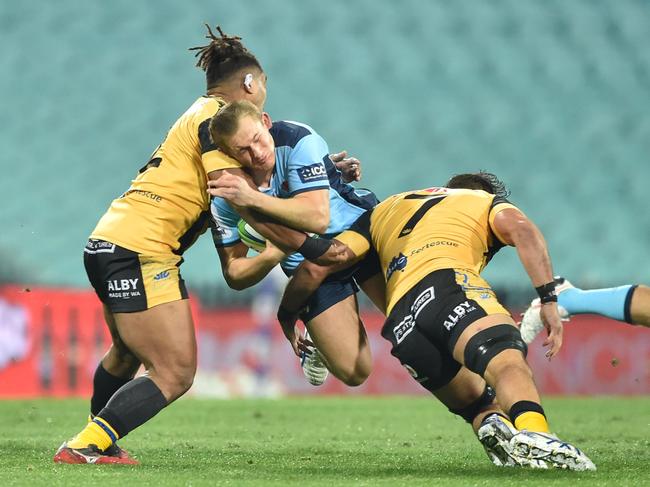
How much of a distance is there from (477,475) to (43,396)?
9427mm

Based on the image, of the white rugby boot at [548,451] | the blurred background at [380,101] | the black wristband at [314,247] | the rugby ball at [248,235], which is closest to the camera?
the white rugby boot at [548,451]

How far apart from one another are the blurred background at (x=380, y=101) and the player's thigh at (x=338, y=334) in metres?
11.3

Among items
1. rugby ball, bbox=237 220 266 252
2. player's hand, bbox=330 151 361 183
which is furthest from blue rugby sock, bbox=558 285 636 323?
rugby ball, bbox=237 220 266 252

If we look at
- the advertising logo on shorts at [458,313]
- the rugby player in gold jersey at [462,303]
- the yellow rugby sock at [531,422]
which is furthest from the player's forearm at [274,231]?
the yellow rugby sock at [531,422]

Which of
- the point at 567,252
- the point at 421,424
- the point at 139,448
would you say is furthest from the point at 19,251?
the point at 139,448

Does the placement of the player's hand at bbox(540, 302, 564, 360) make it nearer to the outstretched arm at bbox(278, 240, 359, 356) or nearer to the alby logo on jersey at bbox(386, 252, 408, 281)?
the alby logo on jersey at bbox(386, 252, 408, 281)

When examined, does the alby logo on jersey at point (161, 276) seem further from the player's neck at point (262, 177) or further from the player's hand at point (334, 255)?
the player's hand at point (334, 255)

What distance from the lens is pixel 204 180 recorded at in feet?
18.9

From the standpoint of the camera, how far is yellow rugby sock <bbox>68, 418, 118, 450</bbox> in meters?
5.36

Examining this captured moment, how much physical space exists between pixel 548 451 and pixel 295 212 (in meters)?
1.66

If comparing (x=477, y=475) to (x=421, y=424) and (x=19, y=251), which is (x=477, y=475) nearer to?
(x=421, y=424)

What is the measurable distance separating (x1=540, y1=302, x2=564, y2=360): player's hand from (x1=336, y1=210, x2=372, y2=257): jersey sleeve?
116 centimetres

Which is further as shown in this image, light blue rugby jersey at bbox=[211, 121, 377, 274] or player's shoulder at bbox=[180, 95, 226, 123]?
player's shoulder at bbox=[180, 95, 226, 123]

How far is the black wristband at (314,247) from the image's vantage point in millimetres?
5730
